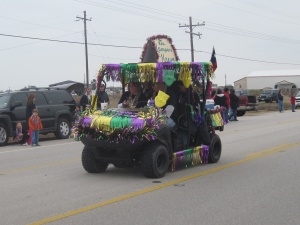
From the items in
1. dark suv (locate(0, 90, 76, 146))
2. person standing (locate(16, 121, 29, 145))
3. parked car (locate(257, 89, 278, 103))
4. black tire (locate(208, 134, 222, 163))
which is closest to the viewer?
black tire (locate(208, 134, 222, 163))

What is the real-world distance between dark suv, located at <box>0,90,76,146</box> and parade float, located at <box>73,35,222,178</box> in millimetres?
7927

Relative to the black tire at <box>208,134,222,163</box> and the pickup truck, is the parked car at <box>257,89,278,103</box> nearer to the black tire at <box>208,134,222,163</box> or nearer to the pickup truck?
the pickup truck

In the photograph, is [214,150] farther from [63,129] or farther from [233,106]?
[233,106]

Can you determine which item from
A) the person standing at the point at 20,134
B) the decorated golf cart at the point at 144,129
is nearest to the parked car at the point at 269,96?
the person standing at the point at 20,134

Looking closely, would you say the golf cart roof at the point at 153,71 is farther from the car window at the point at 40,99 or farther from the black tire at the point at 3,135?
the car window at the point at 40,99

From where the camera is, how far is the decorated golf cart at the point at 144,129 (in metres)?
8.11

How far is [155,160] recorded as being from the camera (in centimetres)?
819

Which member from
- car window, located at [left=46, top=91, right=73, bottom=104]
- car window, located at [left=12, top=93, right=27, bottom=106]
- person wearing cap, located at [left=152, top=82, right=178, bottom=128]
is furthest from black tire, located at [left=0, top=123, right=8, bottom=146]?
person wearing cap, located at [left=152, top=82, right=178, bottom=128]

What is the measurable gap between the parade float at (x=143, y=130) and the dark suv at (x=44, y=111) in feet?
26.0

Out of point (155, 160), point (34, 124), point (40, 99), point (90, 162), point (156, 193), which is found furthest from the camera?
point (40, 99)

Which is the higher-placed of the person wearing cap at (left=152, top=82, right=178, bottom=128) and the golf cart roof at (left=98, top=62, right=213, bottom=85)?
the golf cart roof at (left=98, top=62, right=213, bottom=85)

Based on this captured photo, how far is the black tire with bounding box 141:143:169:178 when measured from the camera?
8.19 metres

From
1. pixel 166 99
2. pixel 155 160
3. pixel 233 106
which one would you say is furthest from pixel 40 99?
pixel 233 106

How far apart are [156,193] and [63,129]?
37.7 feet
